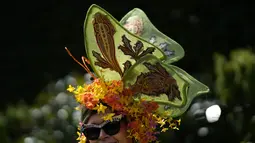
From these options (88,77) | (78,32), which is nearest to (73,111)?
(88,77)

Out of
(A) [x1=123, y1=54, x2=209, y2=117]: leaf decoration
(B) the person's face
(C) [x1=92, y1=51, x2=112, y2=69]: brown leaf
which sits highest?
(C) [x1=92, y1=51, x2=112, y2=69]: brown leaf

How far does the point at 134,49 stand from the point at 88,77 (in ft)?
9.32

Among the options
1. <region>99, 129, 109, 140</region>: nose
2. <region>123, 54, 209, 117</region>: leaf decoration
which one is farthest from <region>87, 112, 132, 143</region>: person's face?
<region>123, 54, 209, 117</region>: leaf decoration

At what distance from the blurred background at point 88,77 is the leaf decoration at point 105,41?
74.8 inches

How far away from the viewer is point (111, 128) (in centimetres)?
417

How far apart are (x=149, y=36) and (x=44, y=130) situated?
8.47 ft

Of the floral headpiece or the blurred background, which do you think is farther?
the blurred background

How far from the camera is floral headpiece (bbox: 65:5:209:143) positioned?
4129 mm

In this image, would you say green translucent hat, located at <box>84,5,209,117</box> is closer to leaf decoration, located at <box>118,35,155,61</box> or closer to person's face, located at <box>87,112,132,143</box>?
leaf decoration, located at <box>118,35,155,61</box>

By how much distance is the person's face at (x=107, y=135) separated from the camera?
416 centimetres

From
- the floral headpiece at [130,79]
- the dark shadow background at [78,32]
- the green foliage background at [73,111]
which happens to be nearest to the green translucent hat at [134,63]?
the floral headpiece at [130,79]

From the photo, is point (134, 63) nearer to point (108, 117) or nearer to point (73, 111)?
point (108, 117)

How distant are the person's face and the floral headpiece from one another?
1.2 inches

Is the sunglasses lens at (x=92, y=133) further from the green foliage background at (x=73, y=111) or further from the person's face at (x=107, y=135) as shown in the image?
the green foliage background at (x=73, y=111)
